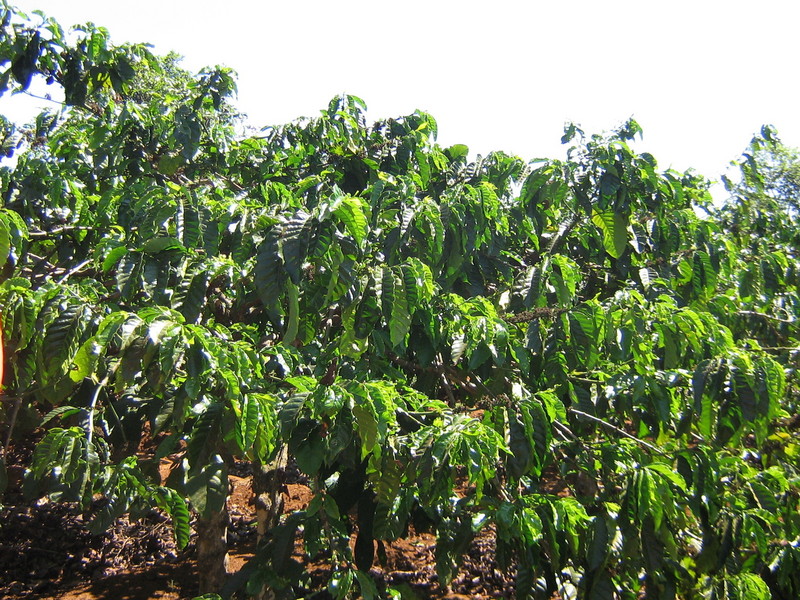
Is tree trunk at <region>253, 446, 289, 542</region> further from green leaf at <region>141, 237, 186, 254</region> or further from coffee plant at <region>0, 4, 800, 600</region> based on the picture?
green leaf at <region>141, 237, 186, 254</region>

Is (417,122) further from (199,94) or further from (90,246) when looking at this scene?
(90,246)

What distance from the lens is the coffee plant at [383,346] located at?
2141 mm

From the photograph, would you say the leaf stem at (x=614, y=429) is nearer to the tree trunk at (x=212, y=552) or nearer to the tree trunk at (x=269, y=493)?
the tree trunk at (x=269, y=493)

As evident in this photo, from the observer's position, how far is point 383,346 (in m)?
2.79

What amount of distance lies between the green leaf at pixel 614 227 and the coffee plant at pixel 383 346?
0.6 inches

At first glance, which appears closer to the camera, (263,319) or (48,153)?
(263,319)

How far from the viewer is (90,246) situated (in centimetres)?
342

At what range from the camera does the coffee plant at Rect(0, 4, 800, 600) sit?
214cm

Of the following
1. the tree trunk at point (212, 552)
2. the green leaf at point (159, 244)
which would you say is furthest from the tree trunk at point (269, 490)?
the green leaf at point (159, 244)

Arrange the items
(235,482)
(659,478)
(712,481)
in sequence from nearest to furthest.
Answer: (659,478) < (712,481) < (235,482)

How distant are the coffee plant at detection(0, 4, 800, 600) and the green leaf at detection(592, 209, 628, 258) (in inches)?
0.6

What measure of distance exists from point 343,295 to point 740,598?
2.01 metres

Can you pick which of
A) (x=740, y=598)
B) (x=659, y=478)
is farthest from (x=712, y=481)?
(x=740, y=598)

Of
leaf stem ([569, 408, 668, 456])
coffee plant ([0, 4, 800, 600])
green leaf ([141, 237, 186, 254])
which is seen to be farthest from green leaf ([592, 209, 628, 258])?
green leaf ([141, 237, 186, 254])
